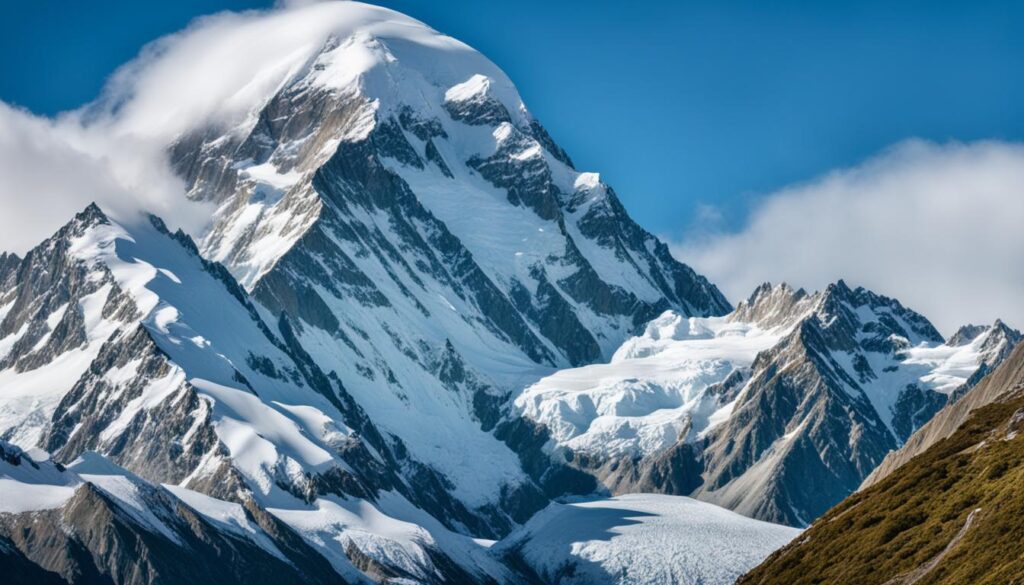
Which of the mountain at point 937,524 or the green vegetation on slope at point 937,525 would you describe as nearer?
the green vegetation on slope at point 937,525

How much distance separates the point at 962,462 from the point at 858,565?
1538 centimetres

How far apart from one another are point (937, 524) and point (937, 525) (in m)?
0.14

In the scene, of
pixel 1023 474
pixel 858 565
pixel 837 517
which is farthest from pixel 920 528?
pixel 837 517

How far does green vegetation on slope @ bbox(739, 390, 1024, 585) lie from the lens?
126562 mm

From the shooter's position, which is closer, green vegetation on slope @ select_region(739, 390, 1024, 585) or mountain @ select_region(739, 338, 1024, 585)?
green vegetation on slope @ select_region(739, 390, 1024, 585)

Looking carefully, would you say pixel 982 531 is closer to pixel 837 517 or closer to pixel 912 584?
pixel 912 584

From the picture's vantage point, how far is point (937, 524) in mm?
141250

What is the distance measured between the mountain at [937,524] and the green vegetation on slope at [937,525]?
10 cm

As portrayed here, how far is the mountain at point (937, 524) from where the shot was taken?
127 meters

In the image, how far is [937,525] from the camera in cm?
14112

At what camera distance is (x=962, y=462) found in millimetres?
156625

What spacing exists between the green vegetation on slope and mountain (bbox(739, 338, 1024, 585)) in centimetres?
10

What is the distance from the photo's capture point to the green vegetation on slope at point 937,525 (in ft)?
415

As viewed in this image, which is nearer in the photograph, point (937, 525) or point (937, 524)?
point (937, 525)
